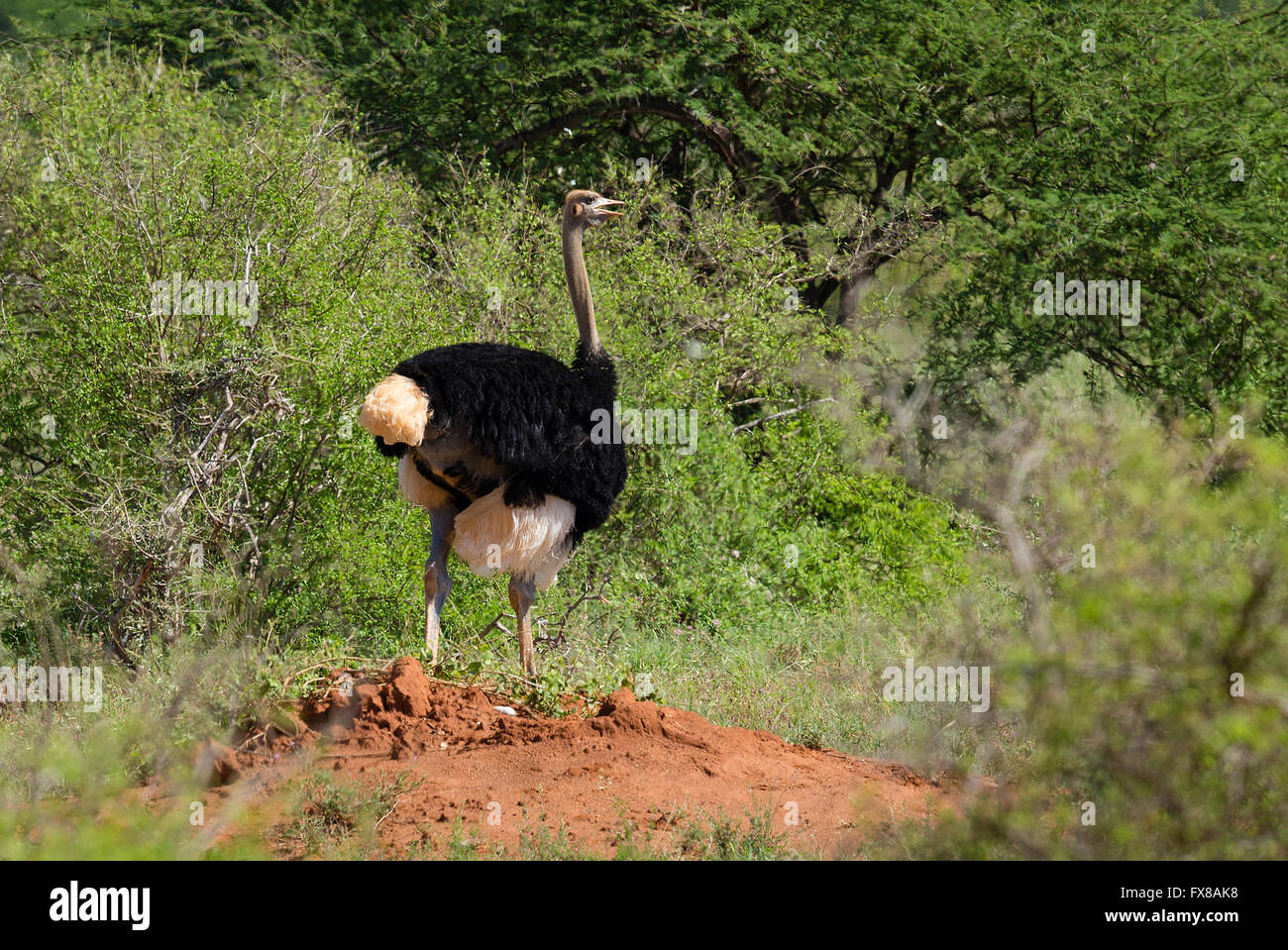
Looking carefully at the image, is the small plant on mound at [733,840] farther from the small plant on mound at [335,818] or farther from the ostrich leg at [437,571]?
the ostrich leg at [437,571]

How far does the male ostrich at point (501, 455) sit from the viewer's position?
19.2 feet

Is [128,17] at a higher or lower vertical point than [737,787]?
higher

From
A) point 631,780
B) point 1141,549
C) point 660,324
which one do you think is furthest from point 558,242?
point 1141,549

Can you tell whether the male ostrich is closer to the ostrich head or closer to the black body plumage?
the black body plumage

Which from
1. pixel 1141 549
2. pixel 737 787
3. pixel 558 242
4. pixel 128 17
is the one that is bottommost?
pixel 737 787

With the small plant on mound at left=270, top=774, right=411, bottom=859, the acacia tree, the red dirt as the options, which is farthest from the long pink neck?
the acacia tree

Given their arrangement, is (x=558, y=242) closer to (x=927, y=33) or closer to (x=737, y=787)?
(x=927, y=33)

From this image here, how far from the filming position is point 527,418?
19.8ft

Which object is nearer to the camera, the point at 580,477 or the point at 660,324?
the point at 580,477

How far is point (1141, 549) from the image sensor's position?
11.0 feet

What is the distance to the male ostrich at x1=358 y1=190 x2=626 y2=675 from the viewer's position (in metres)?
5.86

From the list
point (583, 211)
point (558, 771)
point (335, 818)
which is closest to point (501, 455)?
point (558, 771)

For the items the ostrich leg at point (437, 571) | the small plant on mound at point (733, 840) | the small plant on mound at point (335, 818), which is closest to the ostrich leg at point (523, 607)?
the ostrich leg at point (437, 571)

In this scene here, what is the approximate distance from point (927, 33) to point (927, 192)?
54.6 inches
